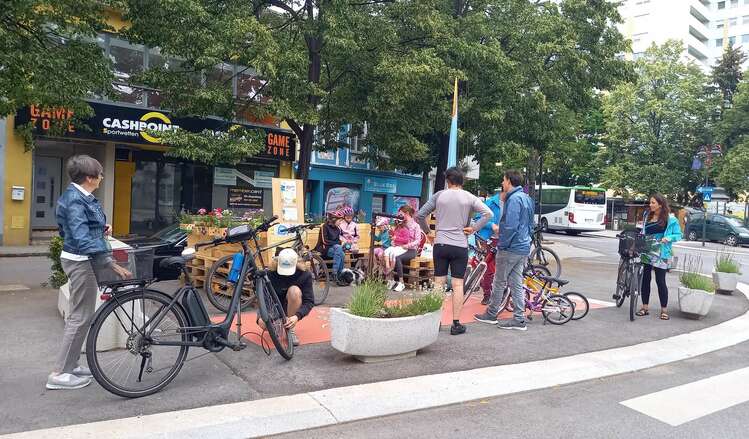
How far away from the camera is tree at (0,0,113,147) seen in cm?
850

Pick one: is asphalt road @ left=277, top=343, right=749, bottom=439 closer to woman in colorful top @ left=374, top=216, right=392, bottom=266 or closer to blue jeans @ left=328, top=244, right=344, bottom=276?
blue jeans @ left=328, top=244, right=344, bottom=276

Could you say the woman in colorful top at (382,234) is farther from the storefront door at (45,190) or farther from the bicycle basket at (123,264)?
the storefront door at (45,190)

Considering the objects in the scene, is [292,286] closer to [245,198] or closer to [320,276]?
[320,276]

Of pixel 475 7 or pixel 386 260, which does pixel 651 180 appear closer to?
pixel 475 7

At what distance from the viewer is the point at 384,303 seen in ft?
17.6

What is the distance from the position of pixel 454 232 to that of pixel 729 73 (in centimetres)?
4587

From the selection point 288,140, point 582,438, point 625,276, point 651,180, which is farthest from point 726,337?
point 651,180

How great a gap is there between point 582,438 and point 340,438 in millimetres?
1693

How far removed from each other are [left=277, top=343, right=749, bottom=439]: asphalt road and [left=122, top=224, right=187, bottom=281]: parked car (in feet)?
20.3

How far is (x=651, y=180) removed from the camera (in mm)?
39156

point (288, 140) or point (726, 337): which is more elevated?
point (288, 140)

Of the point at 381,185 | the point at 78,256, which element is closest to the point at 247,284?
the point at 78,256

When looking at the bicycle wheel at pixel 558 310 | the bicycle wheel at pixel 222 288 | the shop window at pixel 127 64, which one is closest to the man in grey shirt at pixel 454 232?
the bicycle wheel at pixel 558 310

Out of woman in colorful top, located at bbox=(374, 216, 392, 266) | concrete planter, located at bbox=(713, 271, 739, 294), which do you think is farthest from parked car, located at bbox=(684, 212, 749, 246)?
woman in colorful top, located at bbox=(374, 216, 392, 266)
